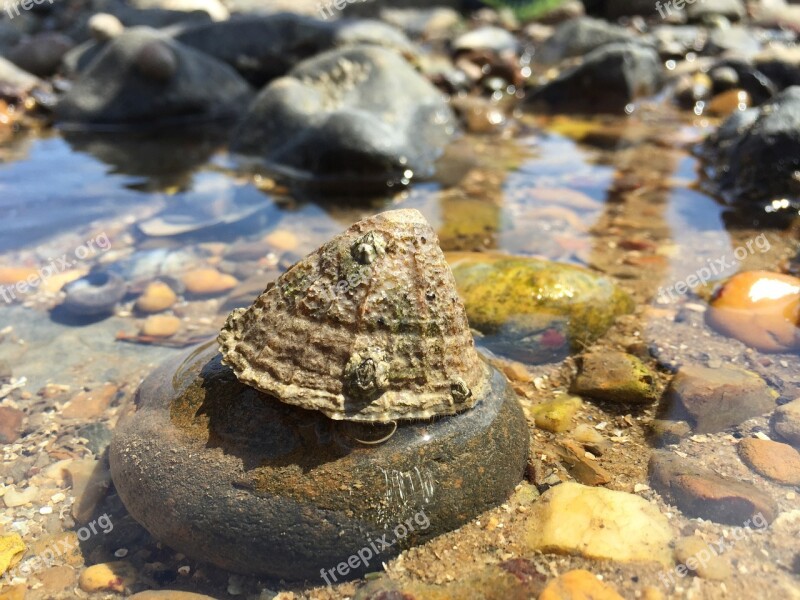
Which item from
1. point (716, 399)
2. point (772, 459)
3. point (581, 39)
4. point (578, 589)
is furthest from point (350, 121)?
point (581, 39)

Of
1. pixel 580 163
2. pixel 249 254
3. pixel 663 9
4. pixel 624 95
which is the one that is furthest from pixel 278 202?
pixel 663 9

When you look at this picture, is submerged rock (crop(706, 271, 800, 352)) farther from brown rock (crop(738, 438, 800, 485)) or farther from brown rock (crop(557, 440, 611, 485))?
brown rock (crop(557, 440, 611, 485))

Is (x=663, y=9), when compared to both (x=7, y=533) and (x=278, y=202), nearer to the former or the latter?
(x=278, y=202)

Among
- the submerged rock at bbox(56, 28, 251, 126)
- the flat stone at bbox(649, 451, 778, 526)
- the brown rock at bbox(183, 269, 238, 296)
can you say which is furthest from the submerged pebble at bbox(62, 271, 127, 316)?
the submerged rock at bbox(56, 28, 251, 126)

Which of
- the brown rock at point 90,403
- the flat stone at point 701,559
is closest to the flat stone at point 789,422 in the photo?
the flat stone at point 701,559

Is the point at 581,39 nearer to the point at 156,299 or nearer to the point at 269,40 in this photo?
the point at 269,40

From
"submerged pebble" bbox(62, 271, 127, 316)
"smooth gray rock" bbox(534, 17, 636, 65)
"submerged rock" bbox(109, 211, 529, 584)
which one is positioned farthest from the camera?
"smooth gray rock" bbox(534, 17, 636, 65)
